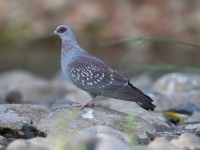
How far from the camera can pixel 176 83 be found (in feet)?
35.0

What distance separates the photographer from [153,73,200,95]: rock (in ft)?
34.2

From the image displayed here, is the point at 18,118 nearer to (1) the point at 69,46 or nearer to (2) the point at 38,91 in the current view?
(1) the point at 69,46

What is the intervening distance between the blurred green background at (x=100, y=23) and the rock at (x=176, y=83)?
10.8 meters

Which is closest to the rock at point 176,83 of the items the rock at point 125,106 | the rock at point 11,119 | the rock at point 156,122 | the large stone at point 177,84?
the large stone at point 177,84

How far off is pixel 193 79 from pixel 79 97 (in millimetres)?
1709

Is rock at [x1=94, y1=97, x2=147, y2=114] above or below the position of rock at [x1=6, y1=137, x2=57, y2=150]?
above

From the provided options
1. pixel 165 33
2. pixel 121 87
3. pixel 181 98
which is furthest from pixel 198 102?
pixel 165 33

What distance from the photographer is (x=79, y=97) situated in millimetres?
10102

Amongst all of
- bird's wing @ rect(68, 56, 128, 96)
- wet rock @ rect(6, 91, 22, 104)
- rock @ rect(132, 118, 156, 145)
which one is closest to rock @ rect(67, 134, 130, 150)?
rock @ rect(132, 118, 156, 145)

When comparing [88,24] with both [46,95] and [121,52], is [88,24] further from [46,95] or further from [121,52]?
[46,95]

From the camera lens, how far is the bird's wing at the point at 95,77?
6820 mm

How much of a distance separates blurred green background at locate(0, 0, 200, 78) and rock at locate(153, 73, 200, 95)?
10813 mm

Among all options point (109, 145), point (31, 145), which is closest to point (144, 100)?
point (31, 145)

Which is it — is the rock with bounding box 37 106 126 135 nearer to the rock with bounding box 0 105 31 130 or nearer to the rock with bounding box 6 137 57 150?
the rock with bounding box 0 105 31 130
